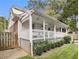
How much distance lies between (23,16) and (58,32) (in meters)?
1.77

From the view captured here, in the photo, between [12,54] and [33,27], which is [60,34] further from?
[12,54]

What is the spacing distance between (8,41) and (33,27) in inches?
→ 50.3

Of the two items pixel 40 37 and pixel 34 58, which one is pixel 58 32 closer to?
pixel 40 37

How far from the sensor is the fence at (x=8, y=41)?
25.7 ft

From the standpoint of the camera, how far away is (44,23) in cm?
830

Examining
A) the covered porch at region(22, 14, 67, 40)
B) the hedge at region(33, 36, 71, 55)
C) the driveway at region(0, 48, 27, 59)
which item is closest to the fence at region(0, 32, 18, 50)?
the driveway at region(0, 48, 27, 59)

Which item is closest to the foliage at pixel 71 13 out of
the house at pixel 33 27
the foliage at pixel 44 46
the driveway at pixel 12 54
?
the house at pixel 33 27

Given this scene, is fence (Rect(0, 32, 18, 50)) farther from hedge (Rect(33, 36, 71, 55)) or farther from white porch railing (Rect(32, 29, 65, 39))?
hedge (Rect(33, 36, 71, 55))

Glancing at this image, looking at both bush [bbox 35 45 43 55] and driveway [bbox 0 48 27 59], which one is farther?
bush [bbox 35 45 43 55]

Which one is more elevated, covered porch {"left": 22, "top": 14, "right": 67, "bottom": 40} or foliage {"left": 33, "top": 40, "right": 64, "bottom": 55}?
covered porch {"left": 22, "top": 14, "right": 67, "bottom": 40}

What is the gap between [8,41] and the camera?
26.3 feet

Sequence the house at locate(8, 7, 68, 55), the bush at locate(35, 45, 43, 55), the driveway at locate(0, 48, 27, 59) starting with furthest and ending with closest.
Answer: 1. the house at locate(8, 7, 68, 55)
2. the bush at locate(35, 45, 43, 55)
3. the driveway at locate(0, 48, 27, 59)

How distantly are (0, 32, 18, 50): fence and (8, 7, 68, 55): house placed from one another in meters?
0.22

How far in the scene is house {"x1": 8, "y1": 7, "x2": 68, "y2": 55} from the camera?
24.3 ft
